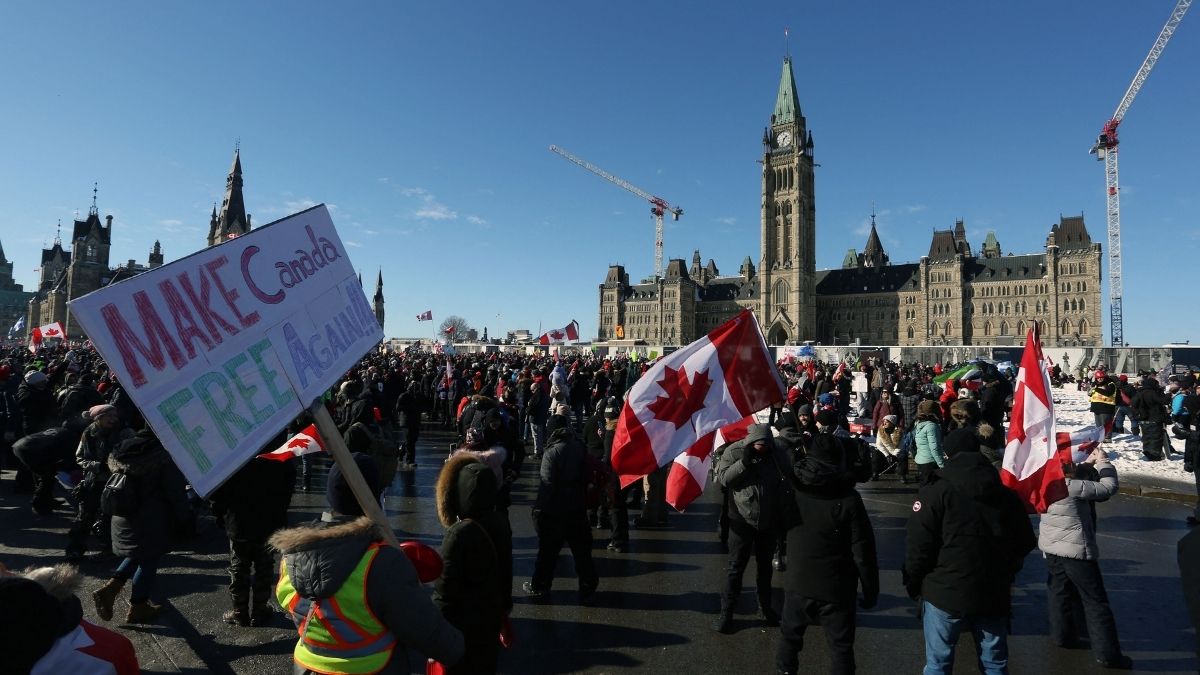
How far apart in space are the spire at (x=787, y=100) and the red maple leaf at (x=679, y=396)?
11205 centimetres

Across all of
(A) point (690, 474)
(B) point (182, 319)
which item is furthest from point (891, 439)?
(B) point (182, 319)

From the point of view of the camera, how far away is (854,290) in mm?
99875

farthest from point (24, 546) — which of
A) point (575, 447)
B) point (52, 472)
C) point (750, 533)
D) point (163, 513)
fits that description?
point (750, 533)

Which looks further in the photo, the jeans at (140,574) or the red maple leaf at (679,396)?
the red maple leaf at (679,396)

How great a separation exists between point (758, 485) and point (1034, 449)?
7.31ft

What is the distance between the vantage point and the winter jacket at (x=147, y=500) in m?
4.95

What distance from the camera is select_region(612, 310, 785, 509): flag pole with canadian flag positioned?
5871 millimetres

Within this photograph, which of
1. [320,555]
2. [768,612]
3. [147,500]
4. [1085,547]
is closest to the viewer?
[320,555]

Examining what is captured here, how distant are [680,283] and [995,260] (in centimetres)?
4887

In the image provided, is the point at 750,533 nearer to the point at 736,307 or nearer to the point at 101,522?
the point at 101,522

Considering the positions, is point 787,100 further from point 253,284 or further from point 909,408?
point 253,284

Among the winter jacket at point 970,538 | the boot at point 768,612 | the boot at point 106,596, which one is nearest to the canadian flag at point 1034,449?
the winter jacket at point 970,538

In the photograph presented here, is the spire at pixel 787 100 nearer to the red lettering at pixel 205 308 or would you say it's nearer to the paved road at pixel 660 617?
the paved road at pixel 660 617

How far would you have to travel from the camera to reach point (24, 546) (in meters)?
7.06
